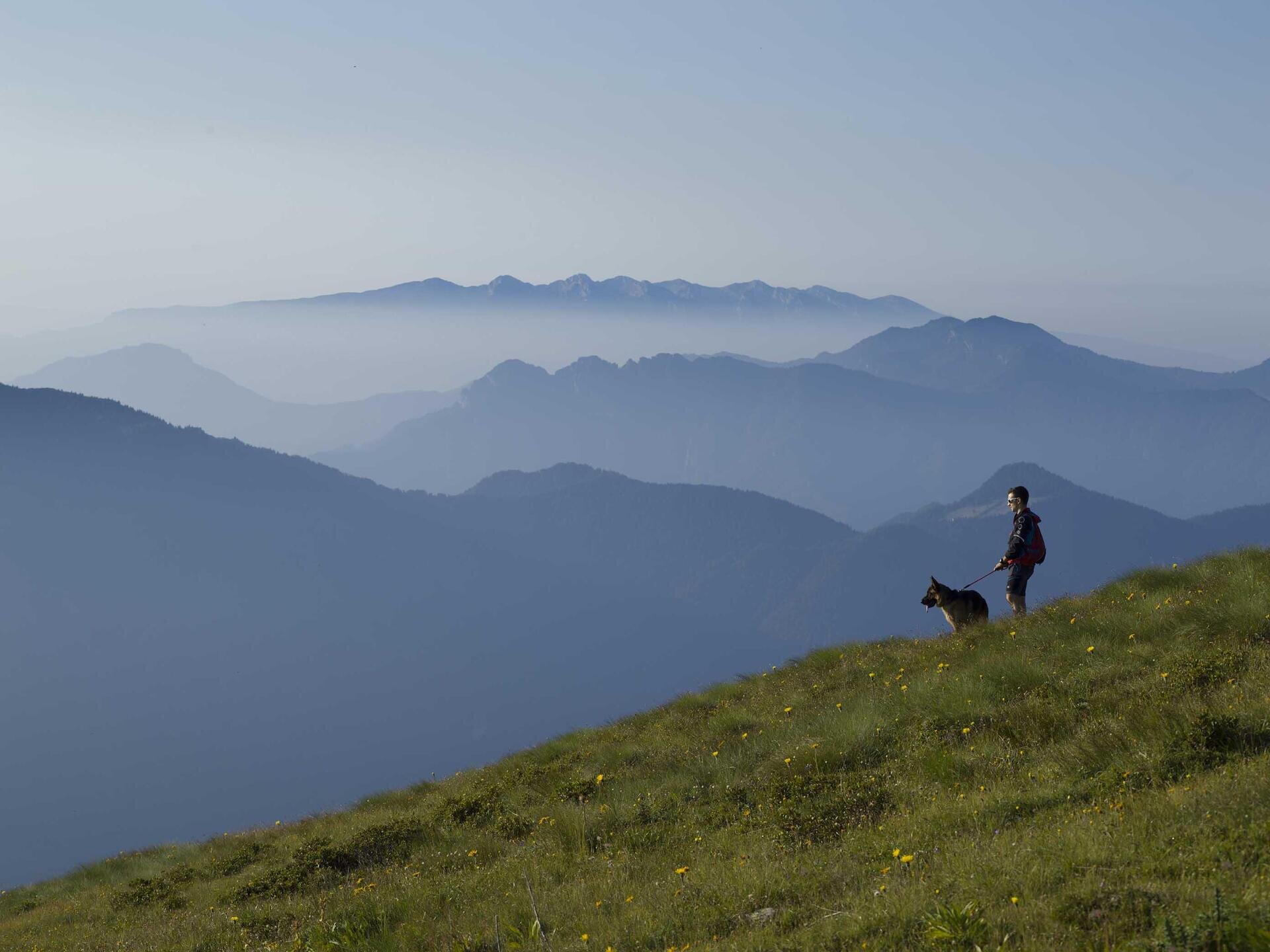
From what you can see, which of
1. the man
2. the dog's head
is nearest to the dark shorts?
the man

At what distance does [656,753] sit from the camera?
491 inches

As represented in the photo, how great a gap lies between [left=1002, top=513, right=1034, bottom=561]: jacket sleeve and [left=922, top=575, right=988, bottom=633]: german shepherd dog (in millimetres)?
1065

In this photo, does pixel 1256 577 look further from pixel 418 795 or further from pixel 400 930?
pixel 418 795

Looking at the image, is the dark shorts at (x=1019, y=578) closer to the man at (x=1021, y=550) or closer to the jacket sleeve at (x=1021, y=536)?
the man at (x=1021, y=550)

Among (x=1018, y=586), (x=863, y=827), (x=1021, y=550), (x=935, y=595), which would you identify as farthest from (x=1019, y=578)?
(x=863, y=827)

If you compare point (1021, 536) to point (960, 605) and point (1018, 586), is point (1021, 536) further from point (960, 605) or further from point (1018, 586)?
point (960, 605)

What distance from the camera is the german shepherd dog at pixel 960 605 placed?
593 inches

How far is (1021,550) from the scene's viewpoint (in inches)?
565

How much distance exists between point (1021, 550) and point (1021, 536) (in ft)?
0.89

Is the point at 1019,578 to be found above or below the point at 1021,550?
below

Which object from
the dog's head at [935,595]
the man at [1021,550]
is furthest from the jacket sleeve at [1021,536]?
the dog's head at [935,595]

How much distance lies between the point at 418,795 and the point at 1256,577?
13195 millimetres

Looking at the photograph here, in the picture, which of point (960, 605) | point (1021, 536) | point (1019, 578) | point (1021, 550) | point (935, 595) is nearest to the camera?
point (1021, 536)

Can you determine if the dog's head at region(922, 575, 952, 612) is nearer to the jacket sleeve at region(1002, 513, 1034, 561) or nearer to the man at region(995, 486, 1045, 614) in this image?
the man at region(995, 486, 1045, 614)
